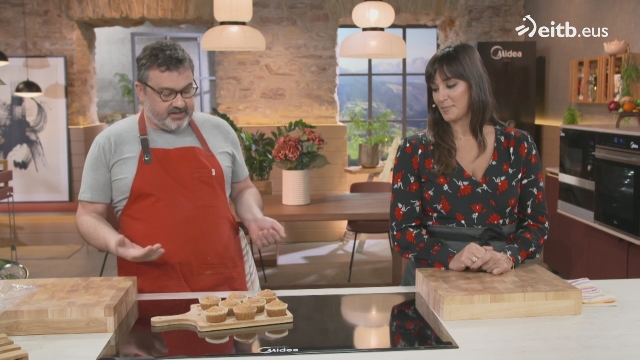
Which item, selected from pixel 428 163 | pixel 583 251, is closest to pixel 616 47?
pixel 583 251

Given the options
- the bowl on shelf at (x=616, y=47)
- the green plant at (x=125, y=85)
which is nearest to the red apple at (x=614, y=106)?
the bowl on shelf at (x=616, y=47)

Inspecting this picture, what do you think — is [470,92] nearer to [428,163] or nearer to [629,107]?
[428,163]

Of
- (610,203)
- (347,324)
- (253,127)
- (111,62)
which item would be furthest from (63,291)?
(111,62)

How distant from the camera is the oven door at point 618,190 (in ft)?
15.5

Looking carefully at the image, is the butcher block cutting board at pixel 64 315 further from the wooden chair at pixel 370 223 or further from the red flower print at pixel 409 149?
the wooden chair at pixel 370 223

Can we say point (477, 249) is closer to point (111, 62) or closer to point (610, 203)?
point (610, 203)

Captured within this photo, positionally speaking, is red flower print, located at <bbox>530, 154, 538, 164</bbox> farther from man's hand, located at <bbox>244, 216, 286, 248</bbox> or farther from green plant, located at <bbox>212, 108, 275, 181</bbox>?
green plant, located at <bbox>212, 108, 275, 181</bbox>

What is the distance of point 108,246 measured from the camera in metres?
2.38

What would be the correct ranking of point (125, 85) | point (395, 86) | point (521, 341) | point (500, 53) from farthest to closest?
point (125, 85) → point (395, 86) → point (500, 53) → point (521, 341)

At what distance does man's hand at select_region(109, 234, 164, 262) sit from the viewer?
2152mm

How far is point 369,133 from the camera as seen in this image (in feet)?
32.5

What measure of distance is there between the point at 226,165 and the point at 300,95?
5.19 meters

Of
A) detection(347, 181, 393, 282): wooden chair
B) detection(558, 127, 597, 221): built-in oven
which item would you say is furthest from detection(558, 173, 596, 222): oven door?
detection(347, 181, 393, 282): wooden chair

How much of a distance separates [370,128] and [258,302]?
716cm
